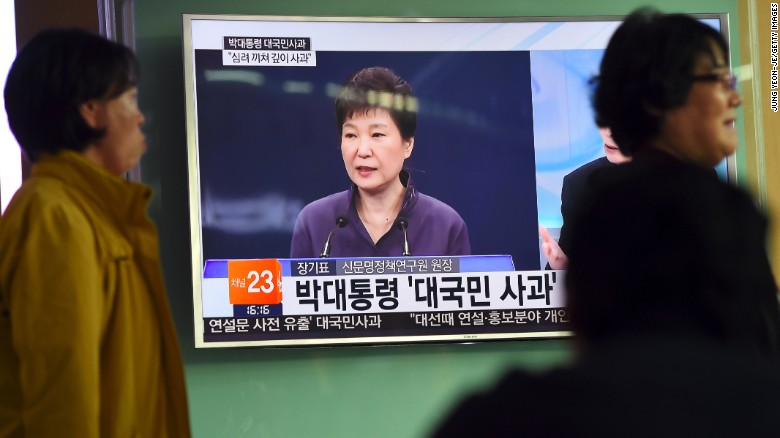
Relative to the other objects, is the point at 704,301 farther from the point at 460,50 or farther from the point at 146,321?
the point at 460,50

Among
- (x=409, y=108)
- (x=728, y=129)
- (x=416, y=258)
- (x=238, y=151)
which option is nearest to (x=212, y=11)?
(x=238, y=151)

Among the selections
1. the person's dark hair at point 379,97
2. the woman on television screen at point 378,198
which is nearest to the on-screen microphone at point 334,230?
the woman on television screen at point 378,198

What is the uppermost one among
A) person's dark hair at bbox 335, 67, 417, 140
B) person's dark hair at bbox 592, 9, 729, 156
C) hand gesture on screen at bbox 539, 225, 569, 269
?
person's dark hair at bbox 335, 67, 417, 140

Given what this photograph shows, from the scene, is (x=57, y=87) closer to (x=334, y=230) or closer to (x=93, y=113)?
(x=93, y=113)

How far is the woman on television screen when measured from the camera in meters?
3.34

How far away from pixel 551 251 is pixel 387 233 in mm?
578

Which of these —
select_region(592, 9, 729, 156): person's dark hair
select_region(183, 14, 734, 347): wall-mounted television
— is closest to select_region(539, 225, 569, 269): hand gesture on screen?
select_region(183, 14, 734, 347): wall-mounted television

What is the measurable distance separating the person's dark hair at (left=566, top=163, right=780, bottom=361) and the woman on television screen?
8.22 feet

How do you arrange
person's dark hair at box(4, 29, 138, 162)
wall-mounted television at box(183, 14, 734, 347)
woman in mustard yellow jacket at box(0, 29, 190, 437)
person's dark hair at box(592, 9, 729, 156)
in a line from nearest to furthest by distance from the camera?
person's dark hair at box(592, 9, 729, 156), woman in mustard yellow jacket at box(0, 29, 190, 437), person's dark hair at box(4, 29, 138, 162), wall-mounted television at box(183, 14, 734, 347)

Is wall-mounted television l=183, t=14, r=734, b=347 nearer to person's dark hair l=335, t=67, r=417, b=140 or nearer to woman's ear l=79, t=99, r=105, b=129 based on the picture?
person's dark hair l=335, t=67, r=417, b=140

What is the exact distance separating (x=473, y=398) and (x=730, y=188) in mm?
333

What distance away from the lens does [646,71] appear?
1196mm

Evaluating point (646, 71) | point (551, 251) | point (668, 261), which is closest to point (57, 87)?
point (646, 71)

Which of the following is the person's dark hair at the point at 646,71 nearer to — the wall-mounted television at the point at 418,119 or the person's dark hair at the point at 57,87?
the person's dark hair at the point at 57,87
